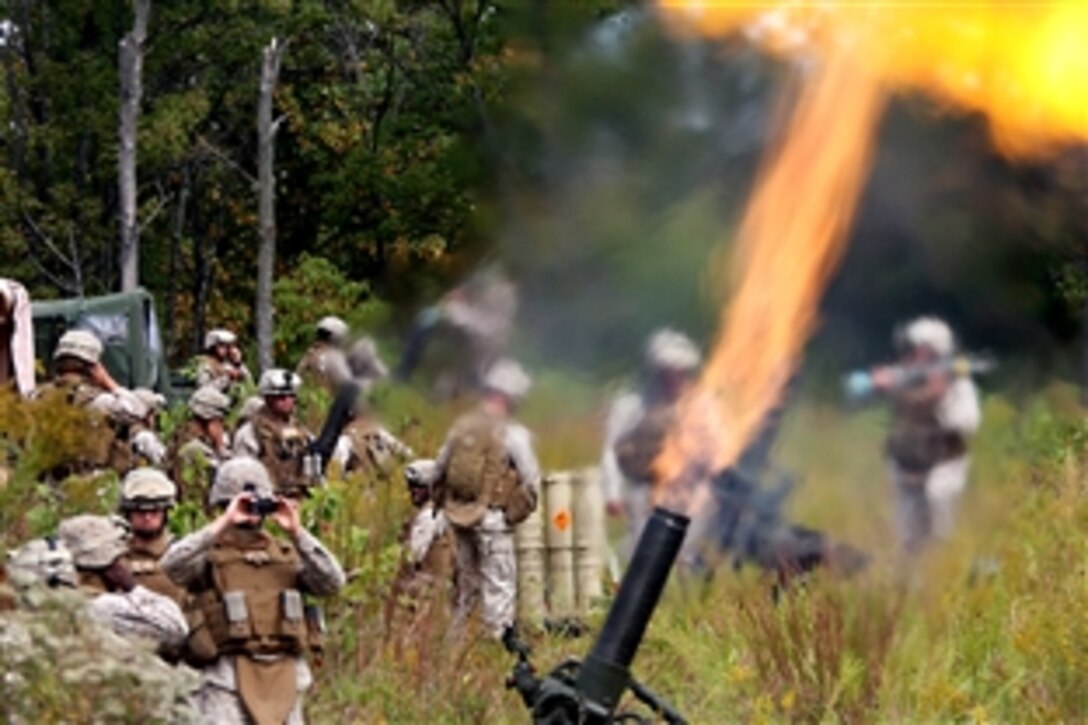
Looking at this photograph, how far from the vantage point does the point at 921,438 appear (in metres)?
11.3

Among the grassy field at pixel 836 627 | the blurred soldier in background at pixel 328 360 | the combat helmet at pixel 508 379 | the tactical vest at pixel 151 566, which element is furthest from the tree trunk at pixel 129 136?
the combat helmet at pixel 508 379

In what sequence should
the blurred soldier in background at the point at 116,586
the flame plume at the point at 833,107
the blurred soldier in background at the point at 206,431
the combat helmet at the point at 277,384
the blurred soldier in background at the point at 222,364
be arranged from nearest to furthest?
1. the flame plume at the point at 833,107
2. the blurred soldier in background at the point at 116,586
3. the blurred soldier in background at the point at 206,431
4. the combat helmet at the point at 277,384
5. the blurred soldier in background at the point at 222,364

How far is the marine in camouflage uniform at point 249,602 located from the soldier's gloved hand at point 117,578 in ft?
0.53

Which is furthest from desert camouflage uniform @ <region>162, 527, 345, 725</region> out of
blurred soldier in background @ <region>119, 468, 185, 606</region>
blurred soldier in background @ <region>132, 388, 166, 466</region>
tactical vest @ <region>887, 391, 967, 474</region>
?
blurred soldier in background @ <region>132, 388, 166, 466</region>

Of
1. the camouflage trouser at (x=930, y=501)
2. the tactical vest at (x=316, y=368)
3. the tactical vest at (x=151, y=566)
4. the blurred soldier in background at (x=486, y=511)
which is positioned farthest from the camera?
the tactical vest at (x=316, y=368)

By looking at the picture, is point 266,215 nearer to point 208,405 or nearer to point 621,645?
point 208,405

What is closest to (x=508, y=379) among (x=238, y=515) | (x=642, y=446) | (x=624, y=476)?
(x=642, y=446)

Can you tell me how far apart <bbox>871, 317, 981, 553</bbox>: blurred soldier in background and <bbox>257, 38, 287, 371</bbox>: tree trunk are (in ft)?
59.2

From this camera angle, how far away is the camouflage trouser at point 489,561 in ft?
48.4

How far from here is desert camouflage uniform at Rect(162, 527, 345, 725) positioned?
931 centimetres

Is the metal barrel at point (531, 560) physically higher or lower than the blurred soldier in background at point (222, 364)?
lower

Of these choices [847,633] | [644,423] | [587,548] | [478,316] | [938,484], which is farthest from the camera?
[587,548]

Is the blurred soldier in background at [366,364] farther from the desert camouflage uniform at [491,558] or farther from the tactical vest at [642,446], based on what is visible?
the desert camouflage uniform at [491,558]

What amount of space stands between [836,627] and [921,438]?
989 millimetres
